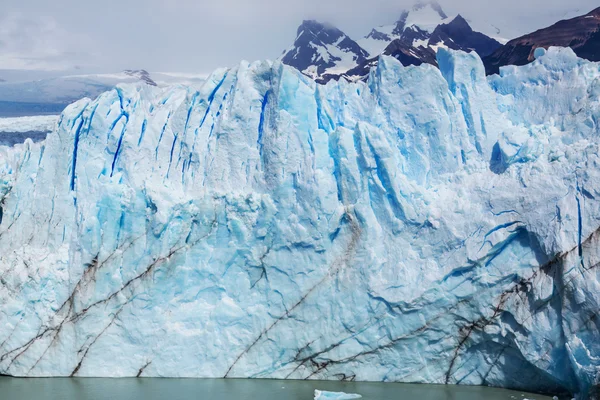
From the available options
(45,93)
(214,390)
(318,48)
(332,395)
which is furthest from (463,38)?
(332,395)

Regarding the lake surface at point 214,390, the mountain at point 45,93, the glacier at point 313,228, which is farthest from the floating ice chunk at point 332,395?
the mountain at point 45,93

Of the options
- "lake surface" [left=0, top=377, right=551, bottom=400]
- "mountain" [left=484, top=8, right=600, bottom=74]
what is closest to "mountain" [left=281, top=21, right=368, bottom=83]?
"mountain" [left=484, top=8, right=600, bottom=74]

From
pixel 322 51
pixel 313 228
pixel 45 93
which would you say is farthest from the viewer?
pixel 322 51

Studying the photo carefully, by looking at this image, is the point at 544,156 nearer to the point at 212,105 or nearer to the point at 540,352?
the point at 540,352

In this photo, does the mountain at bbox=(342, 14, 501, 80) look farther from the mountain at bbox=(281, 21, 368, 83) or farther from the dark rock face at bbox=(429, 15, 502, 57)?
the mountain at bbox=(281, 21, 368, 83)

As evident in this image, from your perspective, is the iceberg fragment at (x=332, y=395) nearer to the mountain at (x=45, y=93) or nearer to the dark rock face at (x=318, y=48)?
the mountain at (x=45, y=93)

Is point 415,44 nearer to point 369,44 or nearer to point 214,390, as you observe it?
point 369,44

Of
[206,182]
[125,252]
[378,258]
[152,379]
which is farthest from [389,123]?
[152,379]

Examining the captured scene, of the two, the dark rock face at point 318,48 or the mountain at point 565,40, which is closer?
the mountain at point 565,40
